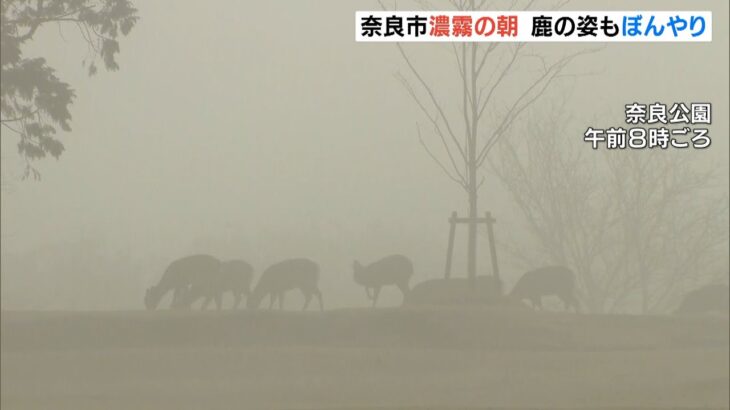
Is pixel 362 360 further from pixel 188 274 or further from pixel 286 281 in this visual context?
pixel 188 274

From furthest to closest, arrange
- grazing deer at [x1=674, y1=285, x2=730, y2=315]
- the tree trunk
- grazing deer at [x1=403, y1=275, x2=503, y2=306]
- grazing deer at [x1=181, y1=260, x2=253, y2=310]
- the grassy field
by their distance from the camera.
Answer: grazing deer at [x1=674, y1=285, x2=730, y2=315] < grazing deer at [x1=181, y1=260, x2=253, y2=310] < the tree trunk < grazing deer at [x1=403, y1=275, x2=503, y2=306] < the grassy field

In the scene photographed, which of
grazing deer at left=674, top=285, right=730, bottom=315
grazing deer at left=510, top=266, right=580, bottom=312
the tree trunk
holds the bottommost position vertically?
grazing deer at left=674, top=285, right=730, bottom=315

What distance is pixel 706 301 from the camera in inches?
1190

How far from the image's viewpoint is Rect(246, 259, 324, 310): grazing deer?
2716 cm

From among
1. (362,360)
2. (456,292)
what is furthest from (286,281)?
(362,360)

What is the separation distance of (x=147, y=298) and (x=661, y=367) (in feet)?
47.0

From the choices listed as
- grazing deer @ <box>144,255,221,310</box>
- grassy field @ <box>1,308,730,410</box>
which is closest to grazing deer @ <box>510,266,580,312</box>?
grassy field @ <box>1,308,730,410</box>

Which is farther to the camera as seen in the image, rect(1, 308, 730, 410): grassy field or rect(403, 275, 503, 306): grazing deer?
rect(403, 275, 503, 306): grazing deer

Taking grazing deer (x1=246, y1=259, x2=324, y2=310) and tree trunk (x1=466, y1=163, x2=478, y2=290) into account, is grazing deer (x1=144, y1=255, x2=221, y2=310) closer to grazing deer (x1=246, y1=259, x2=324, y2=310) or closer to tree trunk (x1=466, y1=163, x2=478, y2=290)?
grazing deer (x1=246, y1=259, x2=324, y2=310)

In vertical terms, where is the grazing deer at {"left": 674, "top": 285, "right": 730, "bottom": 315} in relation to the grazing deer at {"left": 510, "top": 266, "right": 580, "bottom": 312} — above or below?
below

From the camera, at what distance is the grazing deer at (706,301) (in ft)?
98.8

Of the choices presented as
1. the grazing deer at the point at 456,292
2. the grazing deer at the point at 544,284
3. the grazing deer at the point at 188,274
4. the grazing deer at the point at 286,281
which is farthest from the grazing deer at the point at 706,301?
A: the grazing deer at the point at 188,274

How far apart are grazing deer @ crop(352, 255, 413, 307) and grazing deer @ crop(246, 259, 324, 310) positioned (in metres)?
1.69

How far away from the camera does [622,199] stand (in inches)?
1510
